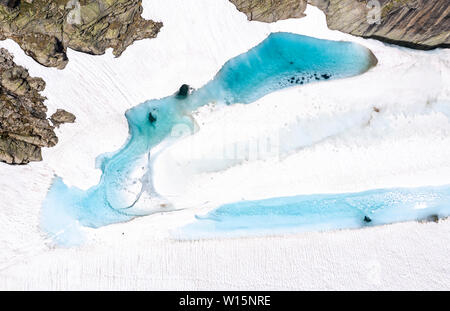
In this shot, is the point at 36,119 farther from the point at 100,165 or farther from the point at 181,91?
the point at 181,91

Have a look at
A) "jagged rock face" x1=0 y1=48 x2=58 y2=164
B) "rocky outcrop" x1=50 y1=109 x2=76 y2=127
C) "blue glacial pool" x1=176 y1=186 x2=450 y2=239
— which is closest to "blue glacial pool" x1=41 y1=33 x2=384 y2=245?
"jagged rock face" x1=0 y1=48 x2=58 y2=164

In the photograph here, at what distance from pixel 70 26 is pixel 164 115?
10.8ft

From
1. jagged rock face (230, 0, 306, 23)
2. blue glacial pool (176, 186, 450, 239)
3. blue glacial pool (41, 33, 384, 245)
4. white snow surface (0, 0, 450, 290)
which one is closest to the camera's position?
jagged rock face (230, 0, 306, 23)

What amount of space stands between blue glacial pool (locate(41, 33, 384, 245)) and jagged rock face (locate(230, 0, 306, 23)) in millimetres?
559

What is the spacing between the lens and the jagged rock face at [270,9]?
30.4ft

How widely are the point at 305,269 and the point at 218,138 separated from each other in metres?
4.71

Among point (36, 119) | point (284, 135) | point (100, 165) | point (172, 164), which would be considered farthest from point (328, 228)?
point (36, 119)

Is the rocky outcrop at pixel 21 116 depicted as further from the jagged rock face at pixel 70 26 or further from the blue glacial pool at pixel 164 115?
the blue glacial pool at pixel 164 115

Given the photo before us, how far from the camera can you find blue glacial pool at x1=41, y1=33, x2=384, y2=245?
31.4ft

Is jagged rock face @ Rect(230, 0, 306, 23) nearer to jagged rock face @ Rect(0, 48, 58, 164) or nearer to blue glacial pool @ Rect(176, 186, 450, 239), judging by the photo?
blue glacial pool @ Rect(176, 186, 450, 239)

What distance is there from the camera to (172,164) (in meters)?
9.59

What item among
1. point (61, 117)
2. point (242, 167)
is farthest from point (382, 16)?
point (61, 117)

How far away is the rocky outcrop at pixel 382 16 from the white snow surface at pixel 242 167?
289 mm

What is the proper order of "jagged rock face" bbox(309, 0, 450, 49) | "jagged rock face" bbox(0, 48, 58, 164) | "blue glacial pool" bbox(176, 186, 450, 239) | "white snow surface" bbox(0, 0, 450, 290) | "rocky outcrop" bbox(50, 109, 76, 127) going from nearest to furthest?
"jagged rock face" bbox(0, 48, 58, 164), "jagged rock face" bbox(309, 0, 450, 49), "rocky outcrop" bbox(50, 109, 76, 127), "white snow surface" bbox(0, 0, 450, 290), "blue glacial pool" bbox(176, 186, 450, 239)
